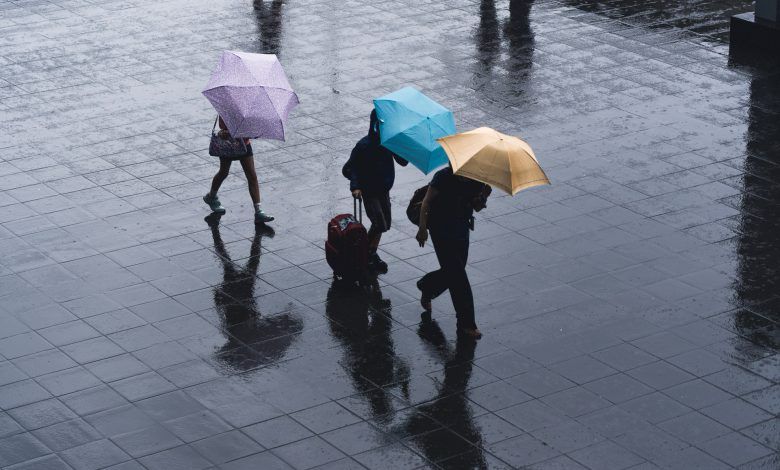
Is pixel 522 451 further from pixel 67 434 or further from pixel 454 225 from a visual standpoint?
pixel 67 434

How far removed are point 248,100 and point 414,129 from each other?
204 cm

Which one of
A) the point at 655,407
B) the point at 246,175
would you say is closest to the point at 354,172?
the point at 246,175

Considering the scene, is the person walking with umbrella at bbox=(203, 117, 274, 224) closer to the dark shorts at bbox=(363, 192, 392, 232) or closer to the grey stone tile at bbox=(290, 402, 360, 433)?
the dark shorts at bbox=(363, 192, 392, 232)

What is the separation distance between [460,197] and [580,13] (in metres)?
10.8

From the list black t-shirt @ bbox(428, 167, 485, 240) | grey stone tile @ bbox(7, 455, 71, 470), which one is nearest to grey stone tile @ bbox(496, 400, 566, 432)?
black t-shirt @ bbox(428, 167, 485, 240)

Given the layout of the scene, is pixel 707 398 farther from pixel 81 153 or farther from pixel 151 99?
pixel 151 99

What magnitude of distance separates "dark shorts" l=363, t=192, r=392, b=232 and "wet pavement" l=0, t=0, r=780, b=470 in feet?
1.91

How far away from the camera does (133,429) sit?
32.4ft

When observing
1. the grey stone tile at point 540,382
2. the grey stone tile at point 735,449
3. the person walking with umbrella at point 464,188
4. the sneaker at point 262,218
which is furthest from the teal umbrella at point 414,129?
the grey stone tile at point 735,449

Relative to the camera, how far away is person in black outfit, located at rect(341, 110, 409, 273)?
472 inches

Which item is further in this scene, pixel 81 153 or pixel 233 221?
pixel 81 153

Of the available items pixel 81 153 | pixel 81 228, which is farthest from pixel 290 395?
pixel 81 153

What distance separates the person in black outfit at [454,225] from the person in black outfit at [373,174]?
0.87 m

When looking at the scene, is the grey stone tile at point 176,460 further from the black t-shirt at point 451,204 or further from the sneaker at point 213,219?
the sneaker at point 213,219
